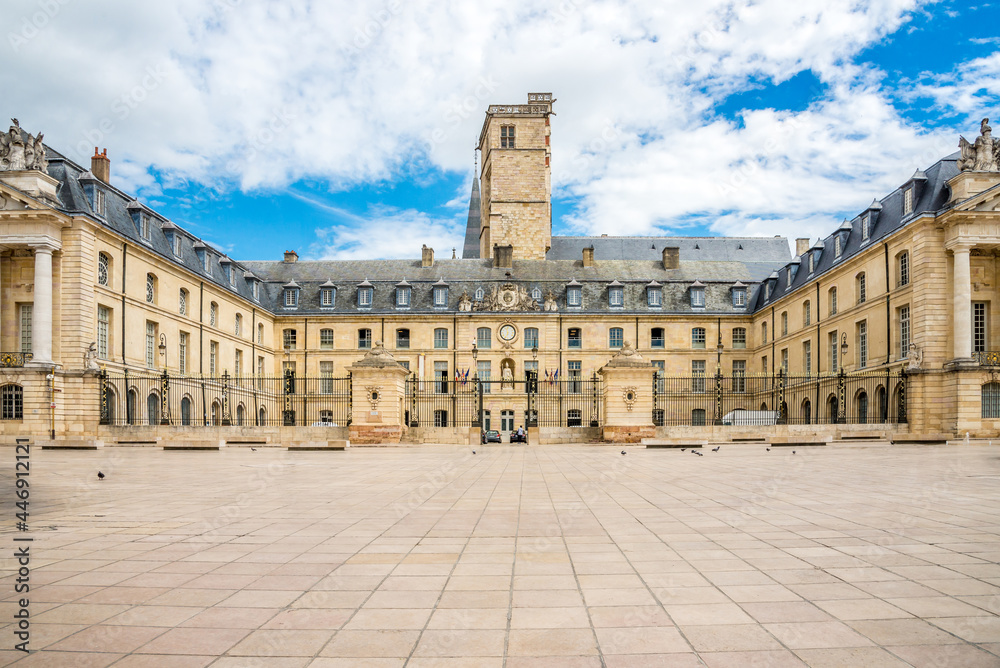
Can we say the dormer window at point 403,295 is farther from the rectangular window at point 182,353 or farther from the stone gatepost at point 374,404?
the stone gatepost at point 374,404

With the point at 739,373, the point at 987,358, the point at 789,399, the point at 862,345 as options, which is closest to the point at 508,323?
the point at 739,373

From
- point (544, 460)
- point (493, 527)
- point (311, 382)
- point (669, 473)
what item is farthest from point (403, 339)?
point (493, 527)

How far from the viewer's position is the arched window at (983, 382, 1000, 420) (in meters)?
31.6

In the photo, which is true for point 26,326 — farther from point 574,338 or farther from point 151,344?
Answer: point 574,338

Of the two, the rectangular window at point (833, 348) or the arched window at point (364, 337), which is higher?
the arched window at point (364, 337)

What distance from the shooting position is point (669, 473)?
14.6 meters

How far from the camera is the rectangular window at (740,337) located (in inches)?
2174

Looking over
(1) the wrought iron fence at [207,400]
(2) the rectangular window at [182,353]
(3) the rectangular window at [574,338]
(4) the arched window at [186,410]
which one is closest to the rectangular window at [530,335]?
(3) the rectangular window at [574,338]

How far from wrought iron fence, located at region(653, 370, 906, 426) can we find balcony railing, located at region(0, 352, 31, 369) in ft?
92.4

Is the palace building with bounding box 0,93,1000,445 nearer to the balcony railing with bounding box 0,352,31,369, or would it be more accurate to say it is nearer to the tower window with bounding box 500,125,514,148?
the balcony railing with bounding box 0,352,31,369

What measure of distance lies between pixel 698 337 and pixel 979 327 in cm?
2203

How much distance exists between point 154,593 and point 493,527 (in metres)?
3.69

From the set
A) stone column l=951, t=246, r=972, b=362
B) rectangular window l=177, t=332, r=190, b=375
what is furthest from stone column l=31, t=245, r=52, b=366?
stone column l=951, t=246, r=972, b=362

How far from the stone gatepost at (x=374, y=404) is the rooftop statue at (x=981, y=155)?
85.4 ft
